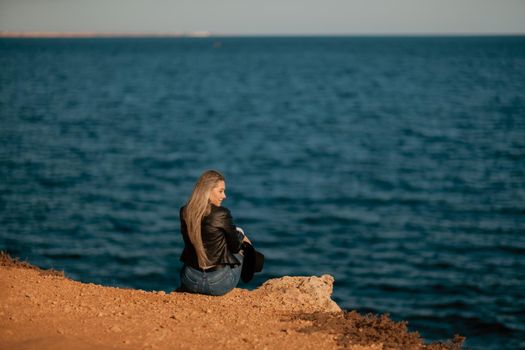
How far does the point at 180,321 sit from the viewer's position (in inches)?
311

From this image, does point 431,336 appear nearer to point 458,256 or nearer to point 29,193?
point 458,256

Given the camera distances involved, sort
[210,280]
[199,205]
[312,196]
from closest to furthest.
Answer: [199,205] → [210,280] → [312,196]

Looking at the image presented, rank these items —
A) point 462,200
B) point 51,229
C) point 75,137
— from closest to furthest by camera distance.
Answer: point 51,229
point 462,200
point 75,137

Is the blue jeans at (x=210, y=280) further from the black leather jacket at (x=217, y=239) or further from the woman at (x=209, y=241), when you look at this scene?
the black leather jacket at (x=217, y=239)

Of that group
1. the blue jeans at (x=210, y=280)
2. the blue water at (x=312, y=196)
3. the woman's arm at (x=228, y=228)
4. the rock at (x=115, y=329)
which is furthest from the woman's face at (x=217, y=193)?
the blue water at (x=312, y=196)

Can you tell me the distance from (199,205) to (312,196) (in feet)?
66.7

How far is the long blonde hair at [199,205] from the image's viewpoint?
8688 mm

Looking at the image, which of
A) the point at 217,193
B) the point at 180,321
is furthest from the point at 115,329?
the point at 217,193

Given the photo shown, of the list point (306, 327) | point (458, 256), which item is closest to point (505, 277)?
point (458, 256)

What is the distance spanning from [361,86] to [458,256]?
70745mm

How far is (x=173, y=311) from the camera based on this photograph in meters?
8.31

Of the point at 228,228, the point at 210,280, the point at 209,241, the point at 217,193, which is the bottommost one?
the point at 210,280

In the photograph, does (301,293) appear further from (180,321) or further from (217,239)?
(180,321)

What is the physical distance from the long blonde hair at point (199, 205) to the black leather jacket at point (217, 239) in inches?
3.8
